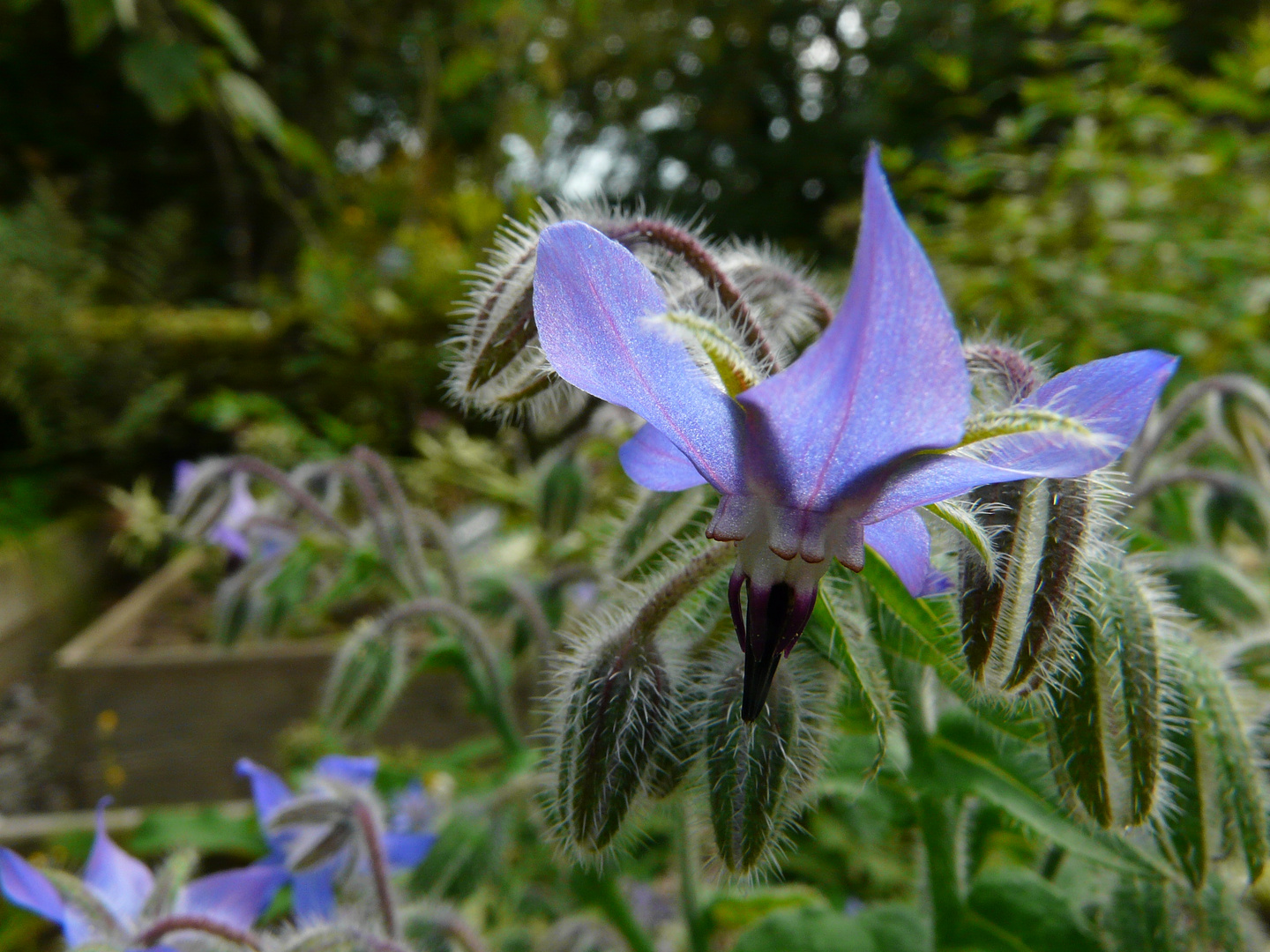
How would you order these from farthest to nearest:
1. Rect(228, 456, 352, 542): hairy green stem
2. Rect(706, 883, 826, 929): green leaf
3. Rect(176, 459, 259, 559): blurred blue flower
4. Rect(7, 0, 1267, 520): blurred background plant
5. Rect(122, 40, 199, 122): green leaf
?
Rect(7, 0, 1267, 520): blurred background plant
Rect(122, 40, 199, 122): green leaf
Rect(176, 459, 259, 559): blurred blue flower
Rect(228, 456, 352, 542): hairy green stem
Rect(706, 883, 826, 929): green leaf

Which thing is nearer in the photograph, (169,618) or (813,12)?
(169,618)

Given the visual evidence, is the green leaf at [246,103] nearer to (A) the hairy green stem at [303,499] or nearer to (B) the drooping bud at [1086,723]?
(A) the hairy green stem at [303,499]

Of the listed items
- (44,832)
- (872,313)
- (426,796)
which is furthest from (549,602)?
(44,832)

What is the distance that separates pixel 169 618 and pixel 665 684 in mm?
2270

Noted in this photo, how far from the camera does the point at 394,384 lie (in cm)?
293

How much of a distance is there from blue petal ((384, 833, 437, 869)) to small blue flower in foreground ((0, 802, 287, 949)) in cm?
12

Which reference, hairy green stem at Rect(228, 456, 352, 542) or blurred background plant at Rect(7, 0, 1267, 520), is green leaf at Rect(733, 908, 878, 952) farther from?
hairy green stem at Rect(228, 456, 352, 542)

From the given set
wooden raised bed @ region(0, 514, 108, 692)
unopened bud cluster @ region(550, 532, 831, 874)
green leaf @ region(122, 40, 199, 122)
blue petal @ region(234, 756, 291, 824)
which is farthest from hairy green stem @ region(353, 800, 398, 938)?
wooden raised bed @ region(0, 514, 108, 692)

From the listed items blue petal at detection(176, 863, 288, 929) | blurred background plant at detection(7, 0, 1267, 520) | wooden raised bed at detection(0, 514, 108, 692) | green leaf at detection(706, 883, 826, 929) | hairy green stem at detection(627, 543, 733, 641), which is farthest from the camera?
wooden raised bed at detection(0, 514, 108, 692)

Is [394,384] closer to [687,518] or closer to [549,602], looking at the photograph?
[549,602]

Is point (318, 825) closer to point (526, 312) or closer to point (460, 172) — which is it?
point (526, 312)

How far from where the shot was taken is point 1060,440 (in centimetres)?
21

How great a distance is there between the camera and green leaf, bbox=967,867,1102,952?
17.0 inches

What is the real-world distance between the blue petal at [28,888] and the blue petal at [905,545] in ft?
1.45
